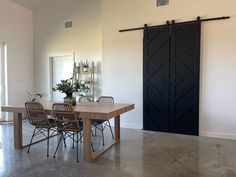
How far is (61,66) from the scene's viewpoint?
695 centimetres

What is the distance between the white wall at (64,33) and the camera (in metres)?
6.21

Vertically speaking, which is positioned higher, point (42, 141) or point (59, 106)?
point (59, 106)

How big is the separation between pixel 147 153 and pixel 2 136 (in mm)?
3169

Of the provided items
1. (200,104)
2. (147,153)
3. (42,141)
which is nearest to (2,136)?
(42,141)

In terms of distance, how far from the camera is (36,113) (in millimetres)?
3617

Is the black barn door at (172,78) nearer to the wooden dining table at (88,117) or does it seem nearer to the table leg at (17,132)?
the wooden dining table at (88,117)

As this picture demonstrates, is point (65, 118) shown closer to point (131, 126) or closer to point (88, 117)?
point (88, 117)

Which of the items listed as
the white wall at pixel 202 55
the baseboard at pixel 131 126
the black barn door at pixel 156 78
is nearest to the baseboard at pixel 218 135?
A: the white wall at pixel 202 55

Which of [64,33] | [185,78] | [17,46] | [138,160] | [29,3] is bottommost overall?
[138,160]

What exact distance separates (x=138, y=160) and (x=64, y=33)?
15.7ft

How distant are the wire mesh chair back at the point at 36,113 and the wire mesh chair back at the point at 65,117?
0.95 feet

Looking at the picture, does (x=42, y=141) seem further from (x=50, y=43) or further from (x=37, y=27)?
(x=37, y=27)

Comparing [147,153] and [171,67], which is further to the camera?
[171,67]

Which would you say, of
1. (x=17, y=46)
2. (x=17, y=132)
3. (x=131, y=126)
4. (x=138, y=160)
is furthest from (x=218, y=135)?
(x=17, y=46)
